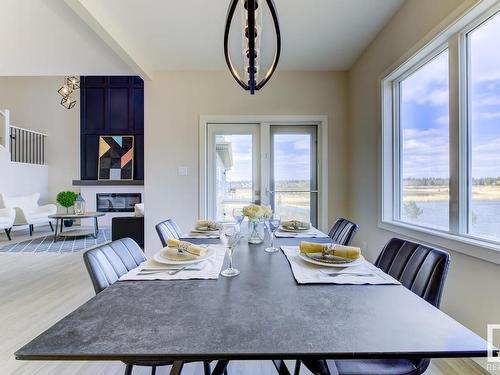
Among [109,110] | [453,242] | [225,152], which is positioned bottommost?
[453,242]

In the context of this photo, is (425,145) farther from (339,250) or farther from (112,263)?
(112,263)

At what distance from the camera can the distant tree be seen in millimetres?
2496

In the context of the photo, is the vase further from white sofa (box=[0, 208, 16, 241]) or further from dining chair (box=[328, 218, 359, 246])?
white sofa (box=[0, 208, 16, 241])

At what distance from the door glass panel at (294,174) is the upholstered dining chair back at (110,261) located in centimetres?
273

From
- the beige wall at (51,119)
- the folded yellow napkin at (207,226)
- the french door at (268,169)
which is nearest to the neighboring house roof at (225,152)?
the french door at (268,169)

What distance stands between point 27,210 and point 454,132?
24.6 feet

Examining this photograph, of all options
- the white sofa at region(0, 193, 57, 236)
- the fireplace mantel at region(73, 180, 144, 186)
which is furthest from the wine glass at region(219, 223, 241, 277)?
the fireplace mantel at region(73, 180, 144, 186)

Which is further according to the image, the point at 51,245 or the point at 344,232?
the point at 51,245

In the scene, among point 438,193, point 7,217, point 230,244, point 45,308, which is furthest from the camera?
point 7,217

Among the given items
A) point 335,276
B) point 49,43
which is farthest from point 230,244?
point 49,43

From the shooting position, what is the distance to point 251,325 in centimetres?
73

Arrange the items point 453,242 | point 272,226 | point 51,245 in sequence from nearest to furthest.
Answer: point 272,226, point 453,242, point 51,245

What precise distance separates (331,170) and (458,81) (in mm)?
2061

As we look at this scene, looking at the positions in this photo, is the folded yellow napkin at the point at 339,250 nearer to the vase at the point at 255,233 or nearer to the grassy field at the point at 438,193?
the vase at the point at 255,233
